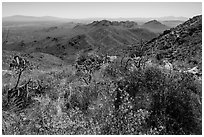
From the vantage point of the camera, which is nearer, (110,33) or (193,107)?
(193,107)

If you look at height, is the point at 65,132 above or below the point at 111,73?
below

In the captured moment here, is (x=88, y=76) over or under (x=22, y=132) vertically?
over

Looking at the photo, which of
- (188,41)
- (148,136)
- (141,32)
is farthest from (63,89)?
(141,32)

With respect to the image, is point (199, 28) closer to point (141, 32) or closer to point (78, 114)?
point (78, 114)

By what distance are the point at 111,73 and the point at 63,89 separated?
1790 millimetres

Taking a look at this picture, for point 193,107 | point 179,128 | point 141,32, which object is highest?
point 193,107

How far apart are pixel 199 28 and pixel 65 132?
16524 millimetres

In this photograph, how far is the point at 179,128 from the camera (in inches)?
264

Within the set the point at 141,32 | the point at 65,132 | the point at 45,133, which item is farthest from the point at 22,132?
the point at 141,32

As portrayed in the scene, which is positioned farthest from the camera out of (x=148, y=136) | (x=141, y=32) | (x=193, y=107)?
(x=141, y=32)

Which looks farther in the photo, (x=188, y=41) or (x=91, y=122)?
(x=188, y=41)

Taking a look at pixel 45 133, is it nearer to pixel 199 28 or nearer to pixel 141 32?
pixel 199 28

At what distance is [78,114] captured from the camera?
719cm

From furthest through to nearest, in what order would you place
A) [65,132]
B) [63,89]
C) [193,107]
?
[63,89] < [193,107] < [65,132]
